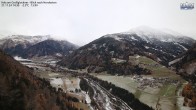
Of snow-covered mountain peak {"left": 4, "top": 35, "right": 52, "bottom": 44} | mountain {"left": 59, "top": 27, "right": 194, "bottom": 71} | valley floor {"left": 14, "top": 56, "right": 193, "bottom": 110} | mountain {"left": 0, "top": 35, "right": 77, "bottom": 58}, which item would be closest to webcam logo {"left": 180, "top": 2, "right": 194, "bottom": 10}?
mountain {"left": 59, "top": 27, "right": 194, "bottom": 71}

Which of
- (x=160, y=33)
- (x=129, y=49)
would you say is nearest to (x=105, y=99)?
(x=160, y=33)

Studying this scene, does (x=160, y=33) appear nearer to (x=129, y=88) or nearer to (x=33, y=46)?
(x=129, y=88)

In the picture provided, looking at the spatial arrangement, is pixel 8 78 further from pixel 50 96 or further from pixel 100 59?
pixel 100 59

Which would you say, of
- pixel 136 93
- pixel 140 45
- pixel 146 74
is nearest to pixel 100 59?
pixel 140 45

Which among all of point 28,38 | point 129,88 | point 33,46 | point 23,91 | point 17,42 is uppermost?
point 28,38

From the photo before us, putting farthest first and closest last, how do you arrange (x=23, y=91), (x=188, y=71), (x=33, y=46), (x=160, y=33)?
(x=160, y=33) < (x=33, y=46) < (x=188, y=71) < (x=23, y=91)

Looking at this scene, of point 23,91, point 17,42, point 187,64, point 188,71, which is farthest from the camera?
point 187,64

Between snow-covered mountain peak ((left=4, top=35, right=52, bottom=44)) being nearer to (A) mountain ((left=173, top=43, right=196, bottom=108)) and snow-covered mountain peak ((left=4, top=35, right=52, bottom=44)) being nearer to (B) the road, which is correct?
(B) the road
